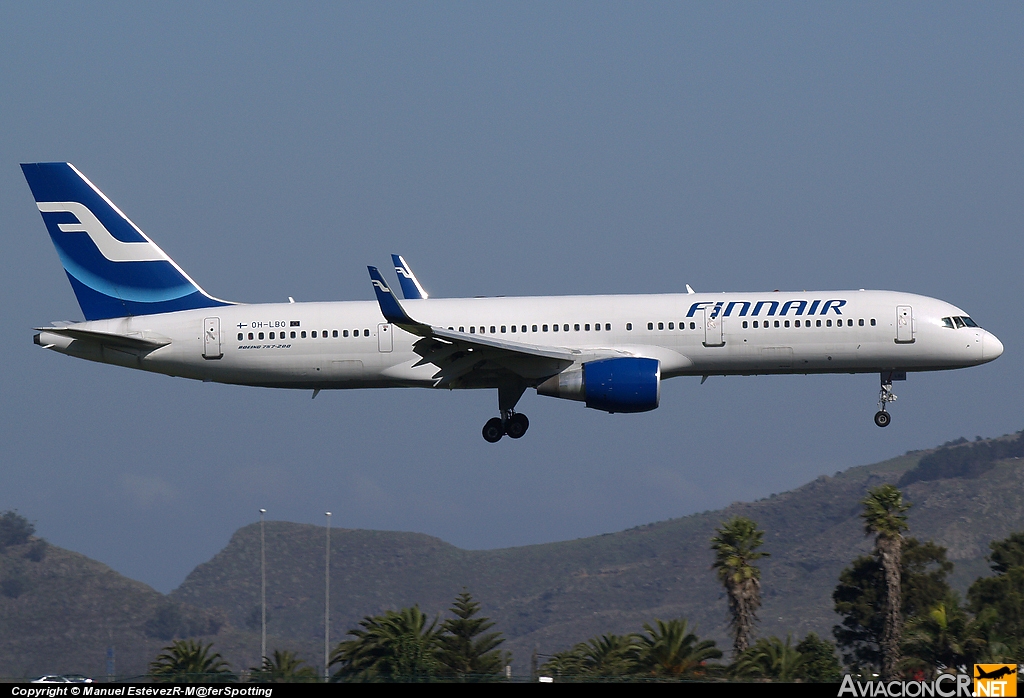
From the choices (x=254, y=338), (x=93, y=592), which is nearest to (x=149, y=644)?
(x=93, y=592)

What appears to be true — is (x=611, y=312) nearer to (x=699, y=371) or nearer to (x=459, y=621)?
(x=699, y=371)

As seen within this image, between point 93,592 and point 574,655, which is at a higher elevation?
point 93,592

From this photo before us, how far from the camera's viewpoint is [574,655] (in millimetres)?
48156

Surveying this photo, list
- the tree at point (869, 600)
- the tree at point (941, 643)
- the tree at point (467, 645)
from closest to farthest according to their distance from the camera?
the tree at point (467, 645)
the tree at point (941, 643)
the tree at point (869, 600)

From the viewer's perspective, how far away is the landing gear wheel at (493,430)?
4200 cm

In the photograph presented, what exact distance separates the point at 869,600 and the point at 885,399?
3840 centimetres

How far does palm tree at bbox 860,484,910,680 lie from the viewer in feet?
179

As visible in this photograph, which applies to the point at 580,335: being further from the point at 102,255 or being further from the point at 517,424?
the point at 102,255

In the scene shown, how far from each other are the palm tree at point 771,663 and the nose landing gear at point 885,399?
28.6ft

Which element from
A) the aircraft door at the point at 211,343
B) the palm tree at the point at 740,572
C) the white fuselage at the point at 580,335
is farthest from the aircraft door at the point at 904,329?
the aircraft door at the point at 211,343

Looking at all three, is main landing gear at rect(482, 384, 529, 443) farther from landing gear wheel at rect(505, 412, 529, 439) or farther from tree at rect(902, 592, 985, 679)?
tree at rect(902, 592, 985, 679)

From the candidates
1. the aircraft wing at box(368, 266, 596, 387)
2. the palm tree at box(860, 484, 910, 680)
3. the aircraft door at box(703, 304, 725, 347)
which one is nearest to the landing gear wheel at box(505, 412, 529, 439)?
the aircraft wing at box(368, 266, 596, 387)

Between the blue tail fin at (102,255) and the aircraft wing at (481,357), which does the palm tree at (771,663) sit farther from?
the blue tail fin at (102,255)

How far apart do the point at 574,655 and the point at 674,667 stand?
6659mm
